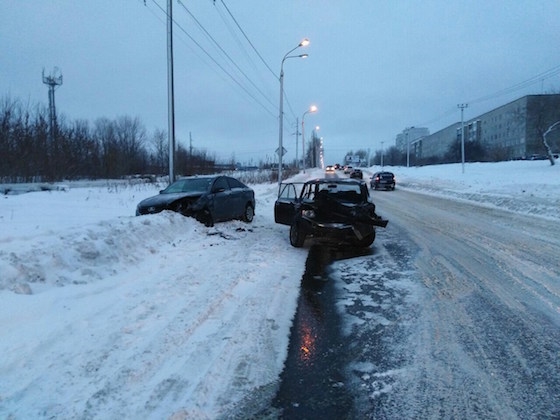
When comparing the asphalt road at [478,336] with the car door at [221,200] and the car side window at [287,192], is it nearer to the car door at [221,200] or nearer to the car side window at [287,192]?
the car side window at [287,192]

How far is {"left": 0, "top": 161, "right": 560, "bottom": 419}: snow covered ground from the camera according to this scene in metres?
3.37

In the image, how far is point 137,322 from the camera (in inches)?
194

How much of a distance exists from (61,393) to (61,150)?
4293 cm

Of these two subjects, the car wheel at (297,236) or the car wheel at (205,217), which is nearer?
the car wheel at (297,236)

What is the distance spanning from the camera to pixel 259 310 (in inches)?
217

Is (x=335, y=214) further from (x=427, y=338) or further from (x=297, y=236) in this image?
(x=427, y=338)

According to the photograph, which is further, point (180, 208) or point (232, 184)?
point (232, 184)

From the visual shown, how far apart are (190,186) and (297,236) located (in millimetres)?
4680

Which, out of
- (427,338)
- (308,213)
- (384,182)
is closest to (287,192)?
(308,213)

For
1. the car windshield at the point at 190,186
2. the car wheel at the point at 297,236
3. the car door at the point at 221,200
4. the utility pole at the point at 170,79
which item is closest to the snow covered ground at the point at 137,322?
the car wheel at the point at 297,236

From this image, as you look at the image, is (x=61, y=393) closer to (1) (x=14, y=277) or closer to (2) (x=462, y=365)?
(1) (x=14, y=277)

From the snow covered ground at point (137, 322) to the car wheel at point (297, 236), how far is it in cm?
59

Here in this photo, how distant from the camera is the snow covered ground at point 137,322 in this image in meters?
3.37

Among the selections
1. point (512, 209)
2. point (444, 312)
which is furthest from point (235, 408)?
point (512, 209)
